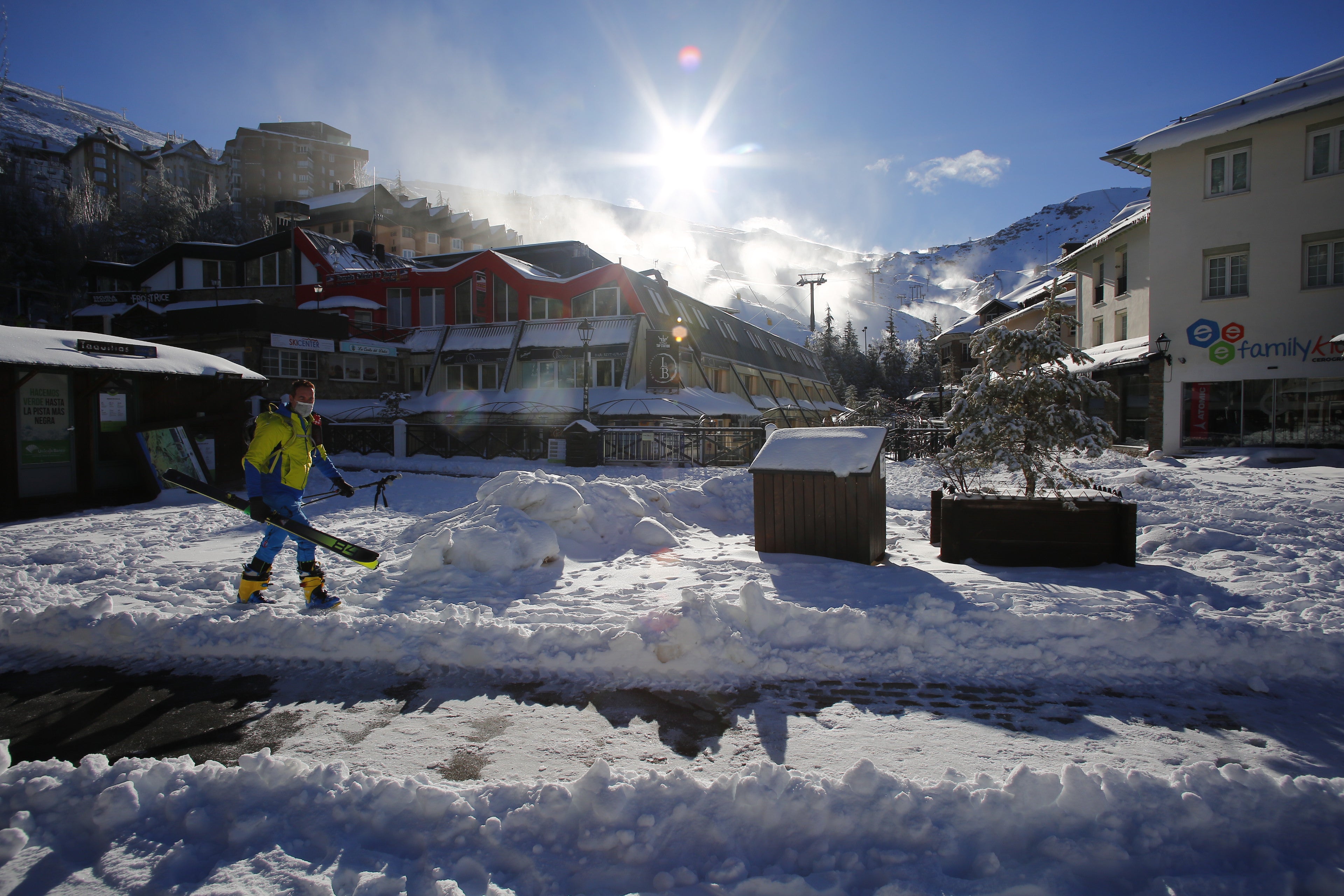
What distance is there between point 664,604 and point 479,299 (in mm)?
26702

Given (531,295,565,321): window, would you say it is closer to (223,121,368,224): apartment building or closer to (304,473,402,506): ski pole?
(304,473,402,506): ski pole

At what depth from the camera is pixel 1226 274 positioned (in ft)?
58.3

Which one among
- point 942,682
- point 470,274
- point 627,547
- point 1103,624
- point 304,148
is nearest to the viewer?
point 942,682

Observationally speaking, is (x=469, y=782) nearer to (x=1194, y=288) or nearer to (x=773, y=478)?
(x=773, y=478)

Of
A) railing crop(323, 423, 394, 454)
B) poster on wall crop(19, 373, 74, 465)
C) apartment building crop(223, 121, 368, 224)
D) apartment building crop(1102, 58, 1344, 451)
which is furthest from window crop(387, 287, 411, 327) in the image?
apartment building crop(223, 121, 368, 224)

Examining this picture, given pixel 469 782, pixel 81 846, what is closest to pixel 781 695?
pixel 469 782

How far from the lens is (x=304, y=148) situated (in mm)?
81000

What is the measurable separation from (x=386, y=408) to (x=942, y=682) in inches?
1000

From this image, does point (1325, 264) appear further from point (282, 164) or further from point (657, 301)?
point (282, 164)

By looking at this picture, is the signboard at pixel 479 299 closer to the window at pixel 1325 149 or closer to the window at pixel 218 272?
the window at pixel 218 272

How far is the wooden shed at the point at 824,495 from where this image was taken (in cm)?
679

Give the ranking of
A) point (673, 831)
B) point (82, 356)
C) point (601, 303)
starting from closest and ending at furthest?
point (673, 831)
point (82, 356)
point (601, 303)

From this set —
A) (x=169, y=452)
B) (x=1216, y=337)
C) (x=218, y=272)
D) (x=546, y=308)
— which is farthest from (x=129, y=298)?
(x=1216, y=337)

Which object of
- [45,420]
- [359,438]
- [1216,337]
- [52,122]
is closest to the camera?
[45,420]
